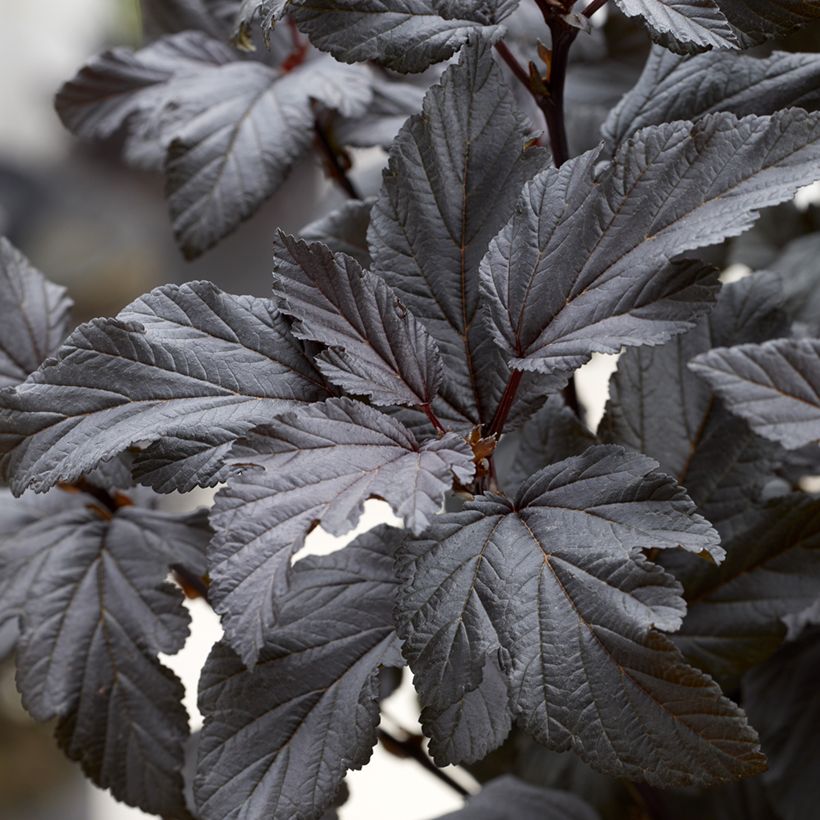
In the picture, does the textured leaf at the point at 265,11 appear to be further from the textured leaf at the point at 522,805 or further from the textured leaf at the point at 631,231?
the textured leaf at the point at 522,805

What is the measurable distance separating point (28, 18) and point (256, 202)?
80.8 inches

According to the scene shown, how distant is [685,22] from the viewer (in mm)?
472

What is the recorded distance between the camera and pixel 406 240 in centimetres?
53

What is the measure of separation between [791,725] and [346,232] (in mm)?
429

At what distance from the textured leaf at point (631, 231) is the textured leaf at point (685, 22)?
0.03 m

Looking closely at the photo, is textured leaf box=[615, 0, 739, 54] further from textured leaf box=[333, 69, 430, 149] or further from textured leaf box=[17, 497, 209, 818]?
textured leaf box=[17, 497, 209, 818]

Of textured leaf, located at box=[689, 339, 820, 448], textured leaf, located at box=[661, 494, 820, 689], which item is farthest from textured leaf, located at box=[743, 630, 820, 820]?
textured leaf, located at box=[689, 339, 820, 448]

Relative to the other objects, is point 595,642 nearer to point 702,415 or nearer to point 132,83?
point 702,415

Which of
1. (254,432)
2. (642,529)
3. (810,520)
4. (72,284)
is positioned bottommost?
(72,284)

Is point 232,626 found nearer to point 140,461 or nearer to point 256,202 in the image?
point 140,461

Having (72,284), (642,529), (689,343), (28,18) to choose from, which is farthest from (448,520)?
(28,18)

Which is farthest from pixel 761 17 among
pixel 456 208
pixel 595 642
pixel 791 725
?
pixel 791 725

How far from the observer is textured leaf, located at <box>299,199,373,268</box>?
25.2 inches

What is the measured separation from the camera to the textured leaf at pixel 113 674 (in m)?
0.61
